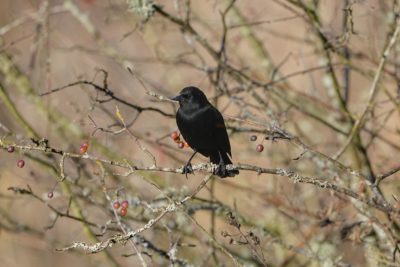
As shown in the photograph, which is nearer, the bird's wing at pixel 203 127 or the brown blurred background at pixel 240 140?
the brown blurred background at pixel 240 140

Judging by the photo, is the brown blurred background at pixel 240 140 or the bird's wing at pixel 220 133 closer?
the brown blurred background at pixel 240 140

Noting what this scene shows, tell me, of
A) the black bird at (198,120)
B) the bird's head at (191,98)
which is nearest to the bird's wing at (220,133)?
the black bird at (198,120)

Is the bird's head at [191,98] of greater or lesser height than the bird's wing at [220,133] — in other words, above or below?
above

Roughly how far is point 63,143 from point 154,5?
4.85 feet

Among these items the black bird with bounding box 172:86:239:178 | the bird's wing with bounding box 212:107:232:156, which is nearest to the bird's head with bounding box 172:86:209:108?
the black bird with bounding box 172:86:239:178

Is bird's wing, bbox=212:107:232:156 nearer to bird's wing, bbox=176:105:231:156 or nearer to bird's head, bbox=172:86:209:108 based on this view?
bird's wing, bbox=176:105:231:156

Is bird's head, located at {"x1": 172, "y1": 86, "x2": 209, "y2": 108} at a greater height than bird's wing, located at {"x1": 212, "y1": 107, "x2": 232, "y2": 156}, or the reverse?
bird's head, located at {"x1": 172, "y1": 86, "x2": 209, "y2": 108}

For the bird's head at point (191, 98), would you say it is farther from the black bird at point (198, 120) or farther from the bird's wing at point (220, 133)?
the bird's wing at point (220, 133)

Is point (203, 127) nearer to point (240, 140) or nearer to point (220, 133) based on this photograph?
point (220, 133)

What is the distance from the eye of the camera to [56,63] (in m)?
10.7

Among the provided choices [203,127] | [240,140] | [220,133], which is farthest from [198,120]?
[240,140]

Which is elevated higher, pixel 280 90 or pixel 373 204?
pixel 280 90

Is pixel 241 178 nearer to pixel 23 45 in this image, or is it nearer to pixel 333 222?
pixel 333 222

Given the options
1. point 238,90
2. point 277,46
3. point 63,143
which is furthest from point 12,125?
point 277,46
